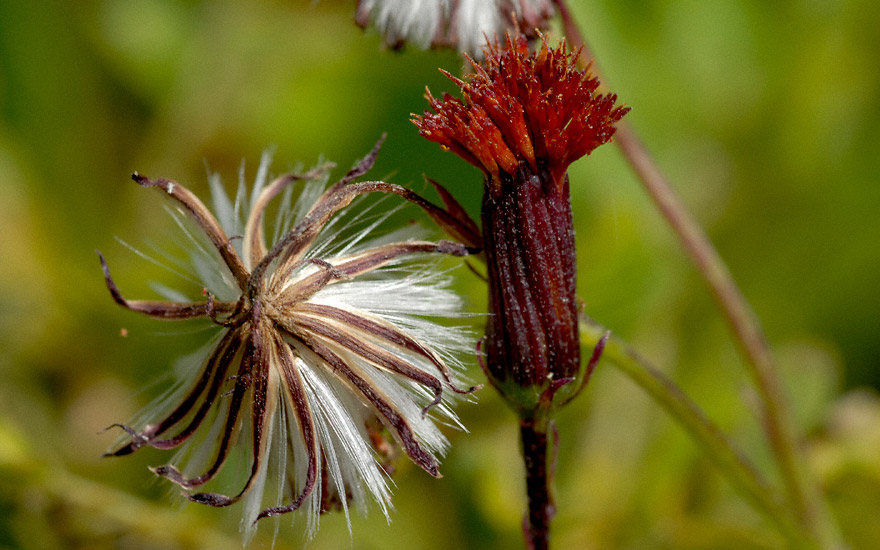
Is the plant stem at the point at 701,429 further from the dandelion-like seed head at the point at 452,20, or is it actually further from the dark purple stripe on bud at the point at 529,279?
the dandelion-like seed head at the point at 452,20

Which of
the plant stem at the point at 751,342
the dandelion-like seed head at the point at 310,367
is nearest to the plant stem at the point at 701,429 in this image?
the plant stem at the point at 751,342

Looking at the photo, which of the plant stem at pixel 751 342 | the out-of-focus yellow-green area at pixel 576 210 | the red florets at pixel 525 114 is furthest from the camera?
the out-of-focus yellow-green area at pixel 576 210

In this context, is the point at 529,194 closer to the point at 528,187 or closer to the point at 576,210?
the point at 528,187

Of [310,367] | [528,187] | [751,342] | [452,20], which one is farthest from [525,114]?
[751,342]

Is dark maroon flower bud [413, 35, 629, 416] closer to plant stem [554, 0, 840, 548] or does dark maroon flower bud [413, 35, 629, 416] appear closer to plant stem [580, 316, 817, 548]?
plant stem [580, 316, 817, 548]

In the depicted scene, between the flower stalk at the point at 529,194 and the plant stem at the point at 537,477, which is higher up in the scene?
the flower stalk at the point at 529,194
